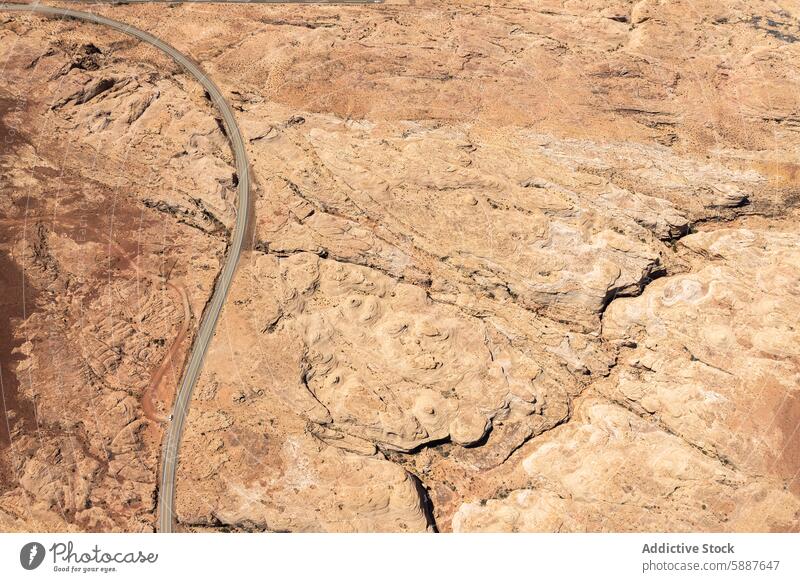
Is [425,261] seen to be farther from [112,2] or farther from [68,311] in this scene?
[112,2]

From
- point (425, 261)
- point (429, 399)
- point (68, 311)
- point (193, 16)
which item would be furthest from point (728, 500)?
point (193, 16)

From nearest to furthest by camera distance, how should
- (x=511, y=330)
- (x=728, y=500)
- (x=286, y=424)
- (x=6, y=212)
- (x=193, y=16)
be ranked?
(x=728, y=500), (x=286, y=424), (x=511, y=330), (x=6, y=212), (x=193, y=16)

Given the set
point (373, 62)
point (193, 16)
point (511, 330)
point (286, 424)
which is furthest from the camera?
point (193, 16)
